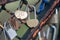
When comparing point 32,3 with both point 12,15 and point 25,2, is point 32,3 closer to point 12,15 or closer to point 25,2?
point 25,2

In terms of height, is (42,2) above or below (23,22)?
above

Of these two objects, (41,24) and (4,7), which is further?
(4,7)

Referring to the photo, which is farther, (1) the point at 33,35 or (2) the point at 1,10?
(2) the point at 1,10

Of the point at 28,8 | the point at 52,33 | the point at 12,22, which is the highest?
the point at 28,8

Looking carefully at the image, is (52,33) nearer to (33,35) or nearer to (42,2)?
(42,2)

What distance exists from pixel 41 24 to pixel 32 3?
1.71 ft

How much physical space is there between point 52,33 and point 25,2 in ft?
1.06

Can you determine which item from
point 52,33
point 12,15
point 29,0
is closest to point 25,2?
point 29,0

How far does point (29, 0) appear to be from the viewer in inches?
56.9

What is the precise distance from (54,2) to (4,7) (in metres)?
0.50

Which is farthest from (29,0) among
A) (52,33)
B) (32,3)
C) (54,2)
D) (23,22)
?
(54,2)

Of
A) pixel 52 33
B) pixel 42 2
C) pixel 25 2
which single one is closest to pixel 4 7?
pixel 25 2

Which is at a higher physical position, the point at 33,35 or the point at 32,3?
the point at 32,3

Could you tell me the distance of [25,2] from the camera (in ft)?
4.66
